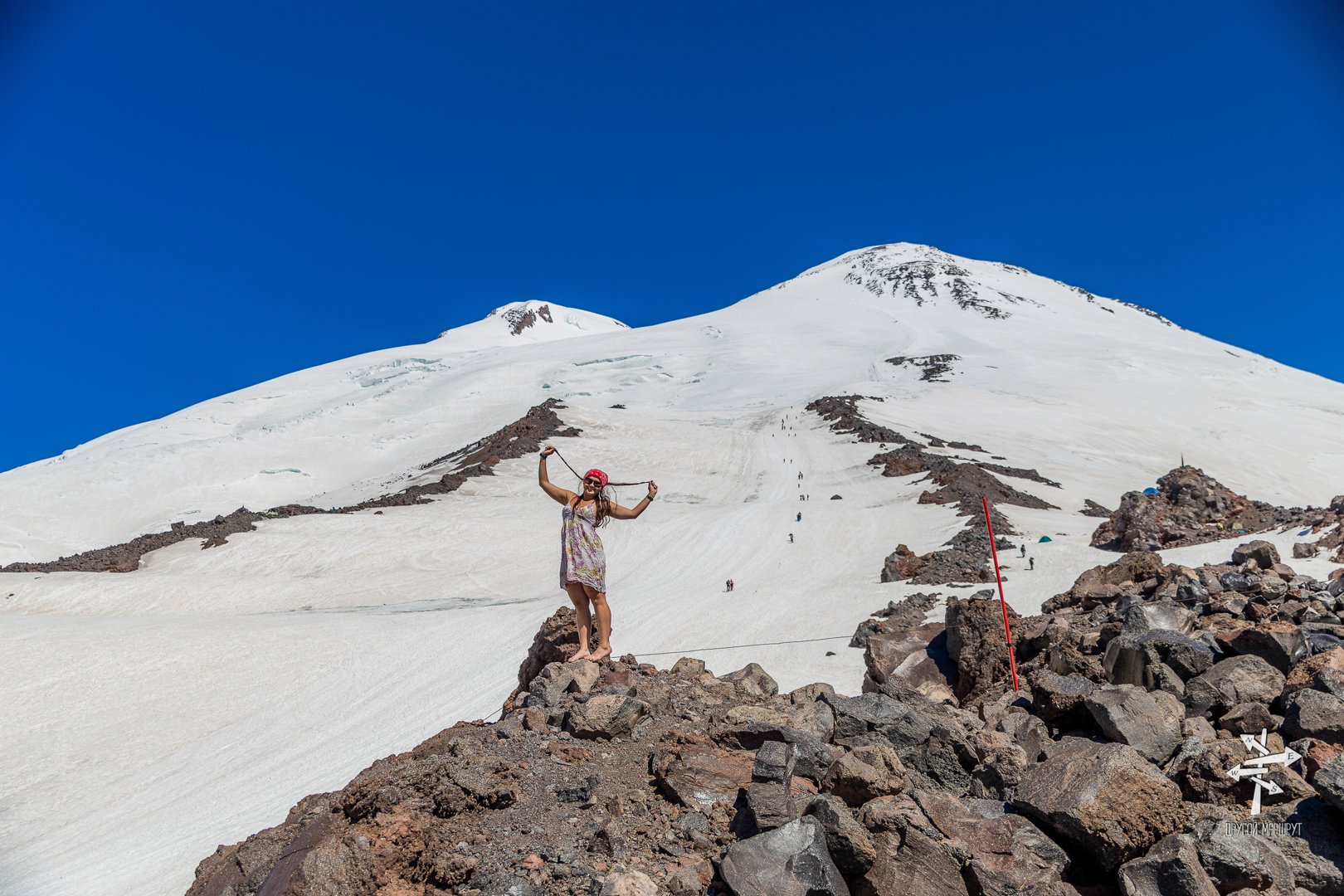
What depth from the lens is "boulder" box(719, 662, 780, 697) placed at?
5.77 meters

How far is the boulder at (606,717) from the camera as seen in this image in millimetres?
4672

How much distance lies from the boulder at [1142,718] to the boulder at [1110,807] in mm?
780

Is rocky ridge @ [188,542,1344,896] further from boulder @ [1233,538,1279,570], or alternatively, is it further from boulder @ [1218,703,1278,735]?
boulder @ [1233,538,1279,570]

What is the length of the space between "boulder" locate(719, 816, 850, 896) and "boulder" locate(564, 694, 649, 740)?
1.53m

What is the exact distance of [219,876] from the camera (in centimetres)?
388

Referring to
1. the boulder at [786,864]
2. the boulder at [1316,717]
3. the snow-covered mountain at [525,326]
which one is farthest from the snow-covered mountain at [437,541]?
the snow-covered mountain at [525,326]

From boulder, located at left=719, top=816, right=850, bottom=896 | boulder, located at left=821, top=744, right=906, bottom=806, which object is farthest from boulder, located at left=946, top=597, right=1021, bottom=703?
boulder, located at left=719, top=816, right=850, bottom=896

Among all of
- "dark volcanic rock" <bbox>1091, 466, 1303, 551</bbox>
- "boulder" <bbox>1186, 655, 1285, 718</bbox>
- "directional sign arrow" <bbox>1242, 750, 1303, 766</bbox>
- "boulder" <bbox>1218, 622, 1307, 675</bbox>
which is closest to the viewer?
"directional sign arrow" <bbox>1242, 750, 1303, 766</bbox>

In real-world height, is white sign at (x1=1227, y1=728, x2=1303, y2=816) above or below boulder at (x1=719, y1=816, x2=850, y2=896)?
Result: below

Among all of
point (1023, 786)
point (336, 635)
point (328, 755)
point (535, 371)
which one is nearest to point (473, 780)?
point (1023, 786)

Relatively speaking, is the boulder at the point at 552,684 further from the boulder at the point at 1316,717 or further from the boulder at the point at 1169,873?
the boulder at the point at 1316,717

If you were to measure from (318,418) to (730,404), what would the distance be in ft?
99.6

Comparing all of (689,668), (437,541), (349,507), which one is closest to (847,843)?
(689,668)

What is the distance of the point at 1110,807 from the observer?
10.9 feet
